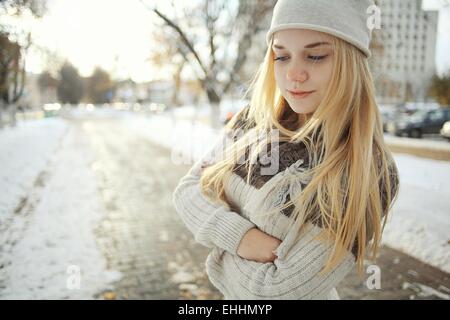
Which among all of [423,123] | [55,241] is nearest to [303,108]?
[55,241]

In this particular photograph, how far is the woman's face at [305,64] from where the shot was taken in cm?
117

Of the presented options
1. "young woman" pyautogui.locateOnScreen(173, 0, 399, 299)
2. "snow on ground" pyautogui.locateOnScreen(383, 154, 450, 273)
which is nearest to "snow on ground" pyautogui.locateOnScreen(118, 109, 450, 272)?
"snow on ground" pyautogui.locateOnScreen(383, 154, 450, 273)

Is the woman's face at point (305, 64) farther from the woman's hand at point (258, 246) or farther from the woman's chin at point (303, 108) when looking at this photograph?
the woman's hand at point (258, 246)

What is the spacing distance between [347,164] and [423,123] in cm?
2053

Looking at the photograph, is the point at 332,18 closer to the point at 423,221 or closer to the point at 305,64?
the point at 305,64

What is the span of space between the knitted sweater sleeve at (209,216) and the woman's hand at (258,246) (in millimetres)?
22

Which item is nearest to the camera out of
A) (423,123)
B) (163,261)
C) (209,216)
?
(209,216)

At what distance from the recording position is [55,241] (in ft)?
15.5

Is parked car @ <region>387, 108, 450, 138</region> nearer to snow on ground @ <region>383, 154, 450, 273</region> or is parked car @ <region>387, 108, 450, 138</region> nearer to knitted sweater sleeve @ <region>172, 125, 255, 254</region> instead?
snow on ground @ <region>383, 154, 450, 273</region>

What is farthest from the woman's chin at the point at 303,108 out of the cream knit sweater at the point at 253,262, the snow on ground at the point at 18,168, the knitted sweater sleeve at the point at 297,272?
the snow on ground at the point at 18,168

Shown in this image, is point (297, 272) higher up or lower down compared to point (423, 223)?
higher up

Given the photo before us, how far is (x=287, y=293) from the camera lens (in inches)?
46.7

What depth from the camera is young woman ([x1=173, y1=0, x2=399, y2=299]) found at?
3.78ft
